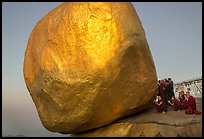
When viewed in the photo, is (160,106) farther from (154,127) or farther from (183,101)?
(154,127)

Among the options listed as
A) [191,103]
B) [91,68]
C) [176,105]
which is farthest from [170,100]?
[91,68]

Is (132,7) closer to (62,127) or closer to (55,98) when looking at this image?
(55,98)

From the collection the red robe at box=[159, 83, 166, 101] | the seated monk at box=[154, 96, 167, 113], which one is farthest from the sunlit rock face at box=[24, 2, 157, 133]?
the red robe at box=[159, 83, 166, 101]

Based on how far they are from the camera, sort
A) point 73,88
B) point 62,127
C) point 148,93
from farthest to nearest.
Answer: point 148,93 → point 62,127 → point 73,88

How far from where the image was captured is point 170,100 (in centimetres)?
777

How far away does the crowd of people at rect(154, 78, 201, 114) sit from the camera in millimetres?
6805

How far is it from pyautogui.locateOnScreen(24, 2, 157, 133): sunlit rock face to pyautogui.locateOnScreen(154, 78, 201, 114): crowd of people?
73cm

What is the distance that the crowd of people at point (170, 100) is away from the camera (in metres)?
6.81

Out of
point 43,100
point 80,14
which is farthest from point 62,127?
point 80,14

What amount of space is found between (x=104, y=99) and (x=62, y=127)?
127 centimetres

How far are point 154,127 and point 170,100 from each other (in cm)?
218

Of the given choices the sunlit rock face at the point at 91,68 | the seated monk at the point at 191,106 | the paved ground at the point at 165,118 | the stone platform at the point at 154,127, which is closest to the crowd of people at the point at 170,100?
the seated monk at the point at 191,106

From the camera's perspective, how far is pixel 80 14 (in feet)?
20.2

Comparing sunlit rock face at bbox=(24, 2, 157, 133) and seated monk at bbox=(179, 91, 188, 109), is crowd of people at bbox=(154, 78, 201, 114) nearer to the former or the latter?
seated monk at bbox=(179, 91, 188, 109)
